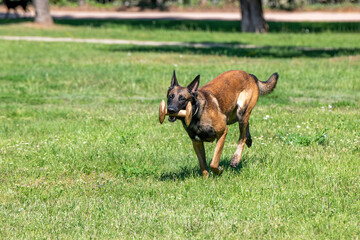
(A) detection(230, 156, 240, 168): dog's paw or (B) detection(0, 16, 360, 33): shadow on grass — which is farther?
(B) detection(0, 16, 360, 33): shadow on grass

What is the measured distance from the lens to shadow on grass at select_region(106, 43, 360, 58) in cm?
2356

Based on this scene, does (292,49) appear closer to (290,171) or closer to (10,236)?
(290,171)

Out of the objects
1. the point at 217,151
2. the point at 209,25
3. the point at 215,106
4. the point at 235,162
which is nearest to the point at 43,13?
the point at 209,25

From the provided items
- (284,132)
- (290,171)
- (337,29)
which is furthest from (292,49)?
(290,171)

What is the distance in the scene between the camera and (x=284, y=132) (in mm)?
10172

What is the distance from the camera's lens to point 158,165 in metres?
8.42

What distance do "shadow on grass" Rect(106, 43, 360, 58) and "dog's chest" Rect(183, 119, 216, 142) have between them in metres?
16.4

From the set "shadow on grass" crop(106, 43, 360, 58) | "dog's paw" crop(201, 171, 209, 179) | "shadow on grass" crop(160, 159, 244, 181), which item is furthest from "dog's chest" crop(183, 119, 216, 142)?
"shadow on grass" crop(106, 43, 360, 58)

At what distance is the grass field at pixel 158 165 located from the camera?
19.9 feet

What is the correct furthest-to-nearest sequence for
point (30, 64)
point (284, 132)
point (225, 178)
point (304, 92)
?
1. point (30, 64)
2. point (304, 92)
3. point (284, 132)
4. point (225, 178)

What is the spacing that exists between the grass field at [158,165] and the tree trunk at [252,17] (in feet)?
58.3

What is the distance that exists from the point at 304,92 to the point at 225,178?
27.4 feet

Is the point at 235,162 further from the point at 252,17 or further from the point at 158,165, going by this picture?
the point at 252,17

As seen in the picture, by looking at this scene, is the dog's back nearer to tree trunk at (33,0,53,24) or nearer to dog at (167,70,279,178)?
dog at (167,70,279,178)
